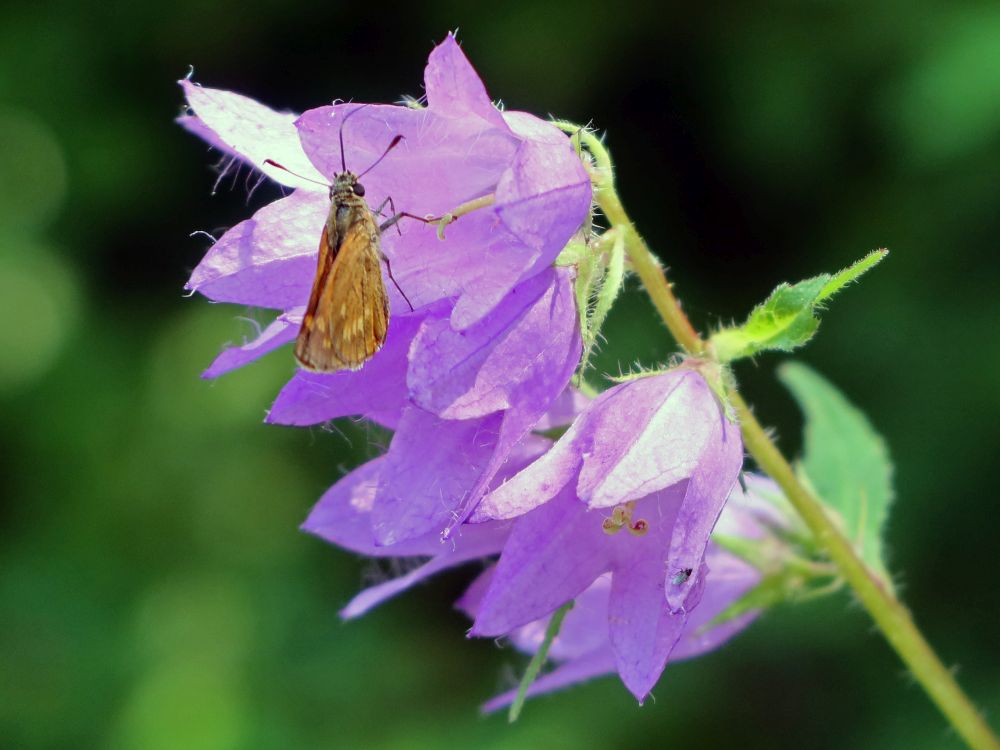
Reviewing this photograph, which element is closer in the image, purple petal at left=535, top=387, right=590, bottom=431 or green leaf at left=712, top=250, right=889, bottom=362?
green leaf at left=712, top=250, right=889, bottom=362

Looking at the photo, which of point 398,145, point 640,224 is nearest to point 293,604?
point 640,224

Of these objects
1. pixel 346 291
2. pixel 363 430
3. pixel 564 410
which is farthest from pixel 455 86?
pixel 363 430

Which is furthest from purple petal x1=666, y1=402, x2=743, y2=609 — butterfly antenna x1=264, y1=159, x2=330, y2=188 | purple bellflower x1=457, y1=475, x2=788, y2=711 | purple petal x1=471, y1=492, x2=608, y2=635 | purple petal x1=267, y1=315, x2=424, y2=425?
butterfly antenna x1=264, y1=159, x2=330, y2=188

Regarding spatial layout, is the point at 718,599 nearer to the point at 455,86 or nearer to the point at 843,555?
the point at 843,555

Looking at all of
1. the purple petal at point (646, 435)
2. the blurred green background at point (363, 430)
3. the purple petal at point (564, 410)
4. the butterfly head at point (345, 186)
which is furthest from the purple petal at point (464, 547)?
the blurred green background at point (363, 430)

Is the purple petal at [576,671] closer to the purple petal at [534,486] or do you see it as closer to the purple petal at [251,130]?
the purple petal at [534,486]

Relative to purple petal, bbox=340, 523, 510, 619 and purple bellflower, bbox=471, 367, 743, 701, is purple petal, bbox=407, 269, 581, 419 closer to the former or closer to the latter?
purple bellflower, bbox=471, 367, 743, 701

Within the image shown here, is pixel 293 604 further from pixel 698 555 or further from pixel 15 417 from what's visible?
pixel 698 555
